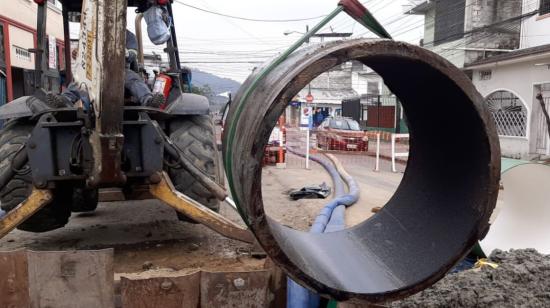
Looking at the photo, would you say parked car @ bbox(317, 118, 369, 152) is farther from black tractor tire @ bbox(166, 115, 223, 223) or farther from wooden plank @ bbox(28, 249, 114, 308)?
wooden plank @ bbox(28, 249, 114, 308)

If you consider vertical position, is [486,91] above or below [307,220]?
above

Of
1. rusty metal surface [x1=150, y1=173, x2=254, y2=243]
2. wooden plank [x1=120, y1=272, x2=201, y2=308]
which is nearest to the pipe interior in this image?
wooden plank [x1=120, y1=272, x2=201, y2=308]

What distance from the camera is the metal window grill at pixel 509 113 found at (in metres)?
18.0

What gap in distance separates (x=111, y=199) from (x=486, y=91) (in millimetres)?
18479

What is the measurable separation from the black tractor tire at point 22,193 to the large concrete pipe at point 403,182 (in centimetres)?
286

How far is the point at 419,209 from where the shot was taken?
8.62ft

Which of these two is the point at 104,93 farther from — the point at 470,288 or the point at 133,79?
the point at 470,288

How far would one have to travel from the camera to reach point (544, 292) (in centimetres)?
287

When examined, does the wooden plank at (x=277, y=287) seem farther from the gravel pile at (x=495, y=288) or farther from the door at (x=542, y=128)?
the door at (x=542, y=128)

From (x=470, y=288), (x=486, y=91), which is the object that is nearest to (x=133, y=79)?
(x=470, y=288)

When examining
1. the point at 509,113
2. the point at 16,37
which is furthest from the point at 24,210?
the point at 509,113

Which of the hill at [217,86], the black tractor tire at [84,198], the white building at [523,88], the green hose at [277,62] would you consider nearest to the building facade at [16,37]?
the hill at [217,86]

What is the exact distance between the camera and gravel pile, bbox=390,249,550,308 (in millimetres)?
2760

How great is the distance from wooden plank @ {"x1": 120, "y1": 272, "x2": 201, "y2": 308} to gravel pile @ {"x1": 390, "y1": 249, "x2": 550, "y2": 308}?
1116 mm
